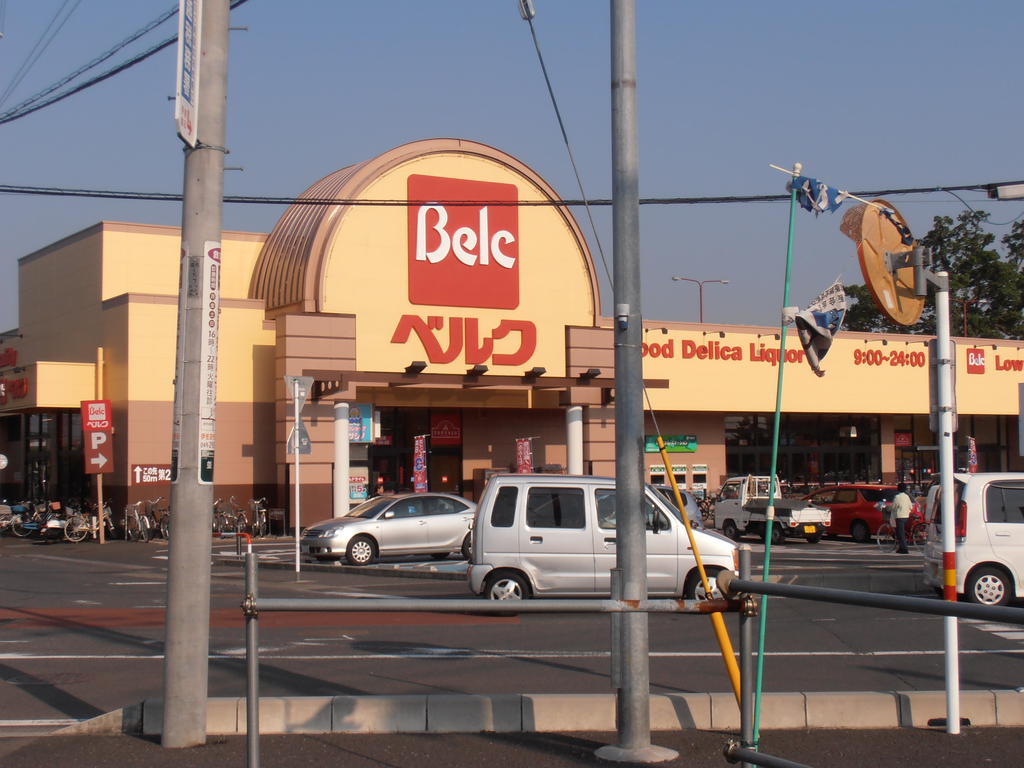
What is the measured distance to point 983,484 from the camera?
49.6 ft

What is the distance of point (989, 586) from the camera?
49.0 ft

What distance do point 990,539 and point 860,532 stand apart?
1679cm

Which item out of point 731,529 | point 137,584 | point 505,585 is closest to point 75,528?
point 137,584

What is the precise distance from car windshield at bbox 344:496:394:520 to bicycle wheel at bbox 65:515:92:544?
1097 centimetres

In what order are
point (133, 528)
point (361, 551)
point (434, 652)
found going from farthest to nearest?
point (133, 528)
point (361, 551)
point (434, 652)

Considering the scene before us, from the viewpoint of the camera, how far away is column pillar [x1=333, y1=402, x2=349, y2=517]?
31250mm

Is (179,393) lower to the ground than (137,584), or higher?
higher

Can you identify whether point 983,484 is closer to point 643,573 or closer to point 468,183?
point 643,573

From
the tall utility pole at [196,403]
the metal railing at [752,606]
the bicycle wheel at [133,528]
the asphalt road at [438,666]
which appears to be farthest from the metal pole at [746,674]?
the bicycle wheel at [133,528]

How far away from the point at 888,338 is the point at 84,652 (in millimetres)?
37137

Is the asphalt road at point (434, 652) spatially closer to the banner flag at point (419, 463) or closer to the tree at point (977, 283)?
the banner flag at point (419, 463)

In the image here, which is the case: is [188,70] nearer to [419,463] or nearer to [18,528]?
[419,463]

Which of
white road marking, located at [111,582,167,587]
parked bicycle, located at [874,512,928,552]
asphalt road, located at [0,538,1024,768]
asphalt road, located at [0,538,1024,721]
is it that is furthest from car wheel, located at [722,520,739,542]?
white road marking, located at [111,582,167,587]

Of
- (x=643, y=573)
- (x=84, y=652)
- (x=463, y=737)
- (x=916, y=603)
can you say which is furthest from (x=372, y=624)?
(x=916, y=603)
